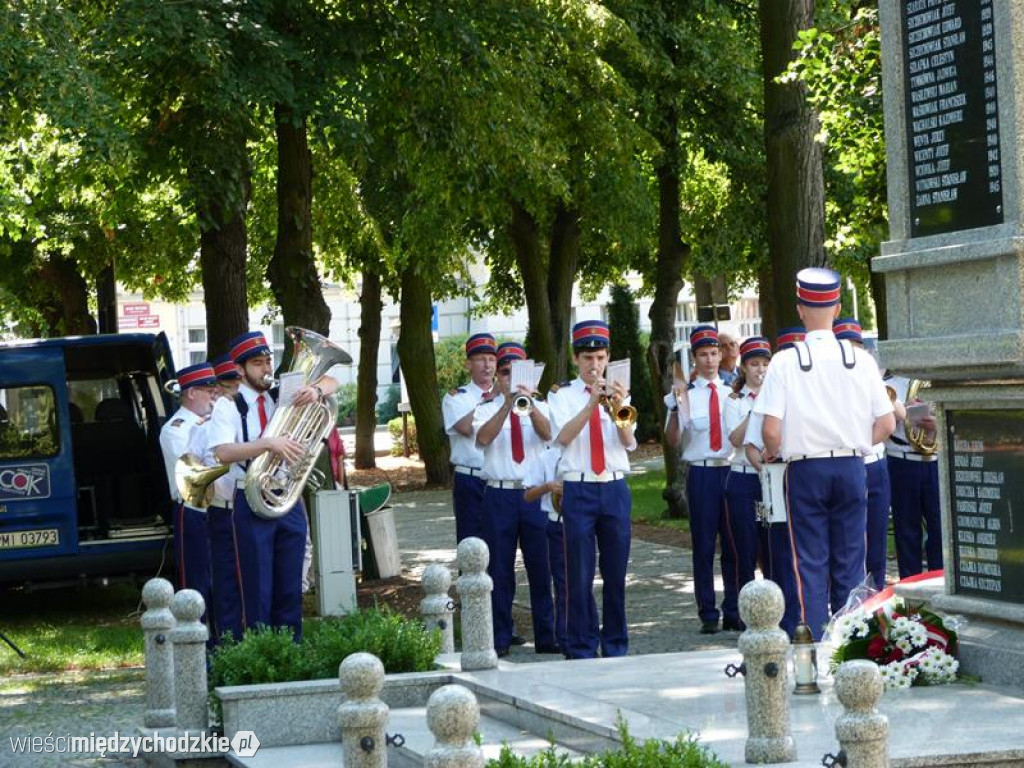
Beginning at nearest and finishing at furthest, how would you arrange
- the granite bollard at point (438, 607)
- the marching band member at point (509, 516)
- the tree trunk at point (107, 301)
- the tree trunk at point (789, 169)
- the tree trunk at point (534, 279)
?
the granite bollard at point (438, 607) → the marching band member at point (509, 516) → the tree trunk at point (789, 169) → the tree trunk at point (534, 279) → the tree trunk at point (107, 301)

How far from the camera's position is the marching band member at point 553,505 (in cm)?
1200

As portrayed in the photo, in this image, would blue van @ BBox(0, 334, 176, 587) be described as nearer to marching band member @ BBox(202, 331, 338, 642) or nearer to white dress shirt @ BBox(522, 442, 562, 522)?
marching band member @ BBox(202, 331, 338, 642)

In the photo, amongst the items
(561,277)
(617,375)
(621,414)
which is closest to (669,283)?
(561,277)

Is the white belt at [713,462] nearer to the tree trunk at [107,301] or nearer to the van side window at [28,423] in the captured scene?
the van side window at [28,423]

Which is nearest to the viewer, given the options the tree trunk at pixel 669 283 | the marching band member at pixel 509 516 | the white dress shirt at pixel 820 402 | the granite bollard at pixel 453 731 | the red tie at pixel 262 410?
the granite bollard at pixel 453 731

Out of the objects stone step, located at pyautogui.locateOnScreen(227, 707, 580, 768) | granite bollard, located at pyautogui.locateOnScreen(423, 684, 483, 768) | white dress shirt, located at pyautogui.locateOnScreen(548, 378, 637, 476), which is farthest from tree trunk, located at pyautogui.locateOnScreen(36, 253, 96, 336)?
granite bollard, located at pyautogui.locateOnScreen(423, 684, 483, 768)

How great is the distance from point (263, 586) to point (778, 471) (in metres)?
3.48

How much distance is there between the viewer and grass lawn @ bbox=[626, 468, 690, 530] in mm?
23641

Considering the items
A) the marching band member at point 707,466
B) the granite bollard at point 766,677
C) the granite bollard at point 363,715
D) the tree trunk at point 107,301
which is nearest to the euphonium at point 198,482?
the marching band member at point 707,466

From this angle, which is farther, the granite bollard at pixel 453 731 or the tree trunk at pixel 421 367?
the tree trunk at pixel 421 367

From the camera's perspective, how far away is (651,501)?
2753 cm

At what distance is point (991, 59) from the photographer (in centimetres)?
846

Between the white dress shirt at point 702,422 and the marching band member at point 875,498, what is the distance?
1.10m

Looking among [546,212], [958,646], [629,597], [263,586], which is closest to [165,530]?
[629,597]
